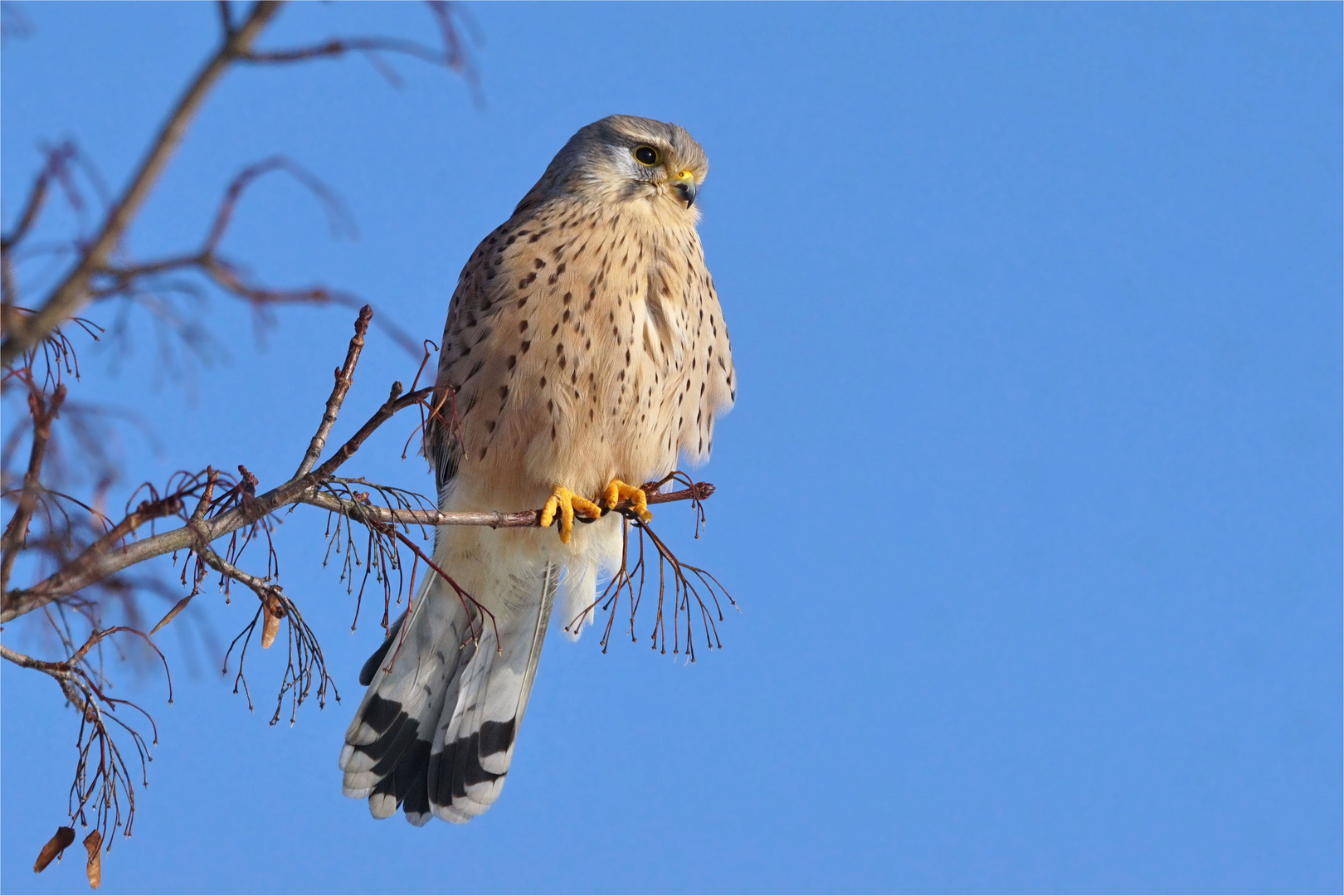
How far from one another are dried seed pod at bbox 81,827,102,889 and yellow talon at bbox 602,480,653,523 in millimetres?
1961

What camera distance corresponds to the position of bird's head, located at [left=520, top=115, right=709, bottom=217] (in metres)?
4.97

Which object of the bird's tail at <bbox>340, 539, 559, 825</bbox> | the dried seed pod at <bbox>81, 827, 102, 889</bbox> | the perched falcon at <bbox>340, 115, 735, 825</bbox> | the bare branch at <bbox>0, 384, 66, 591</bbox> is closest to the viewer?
the bare branch at <bbox>0, 384, 66, 591</bbox>

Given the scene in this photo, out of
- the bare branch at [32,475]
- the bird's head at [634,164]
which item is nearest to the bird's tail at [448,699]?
the bird's head at [634,164]

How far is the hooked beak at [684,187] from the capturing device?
16.5 feet

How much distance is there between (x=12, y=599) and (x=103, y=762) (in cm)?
62

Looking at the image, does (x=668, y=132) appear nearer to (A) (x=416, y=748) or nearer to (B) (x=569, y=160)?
(B) (x=569, y=160)

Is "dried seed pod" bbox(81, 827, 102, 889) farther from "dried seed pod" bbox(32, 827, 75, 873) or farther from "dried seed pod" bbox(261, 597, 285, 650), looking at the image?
"dried seed pod" bbox(261, 597, 285, 650)

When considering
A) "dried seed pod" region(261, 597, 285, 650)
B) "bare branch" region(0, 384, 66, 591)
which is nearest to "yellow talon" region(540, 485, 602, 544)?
"dried seed pod" region(261, 597, 285, 650)

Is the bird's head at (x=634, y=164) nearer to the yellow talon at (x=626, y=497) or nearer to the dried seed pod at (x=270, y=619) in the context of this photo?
the yellow talon at (x=626, y=497)

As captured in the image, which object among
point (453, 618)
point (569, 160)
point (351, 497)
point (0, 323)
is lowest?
point (0, 323)

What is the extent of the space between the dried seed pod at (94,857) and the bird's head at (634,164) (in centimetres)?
289

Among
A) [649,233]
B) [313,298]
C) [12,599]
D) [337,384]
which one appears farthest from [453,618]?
[313,298]

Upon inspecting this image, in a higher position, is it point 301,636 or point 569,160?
point 569,160

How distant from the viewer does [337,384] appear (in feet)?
8.69
